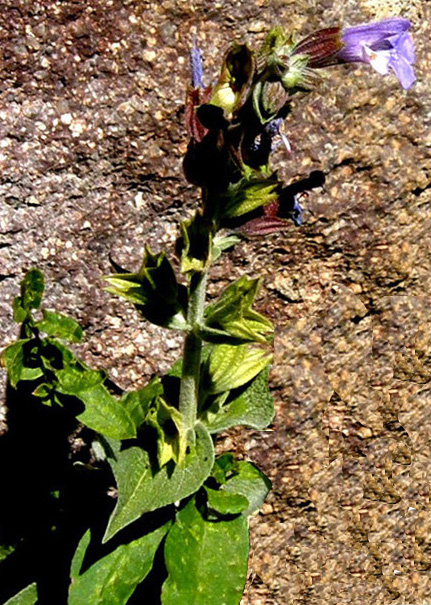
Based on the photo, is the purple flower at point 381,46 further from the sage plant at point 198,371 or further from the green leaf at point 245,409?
the green leaf at point 245,409

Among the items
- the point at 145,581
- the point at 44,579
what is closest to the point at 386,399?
the point at 145,581

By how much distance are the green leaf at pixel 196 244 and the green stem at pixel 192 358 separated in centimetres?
7

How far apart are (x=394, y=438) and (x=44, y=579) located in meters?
0.99

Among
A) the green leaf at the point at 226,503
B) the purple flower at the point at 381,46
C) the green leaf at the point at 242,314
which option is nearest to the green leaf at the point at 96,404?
the green leaf at the point at 226,503

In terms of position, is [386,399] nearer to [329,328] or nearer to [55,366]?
[329,328]

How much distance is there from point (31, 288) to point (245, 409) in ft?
1.79

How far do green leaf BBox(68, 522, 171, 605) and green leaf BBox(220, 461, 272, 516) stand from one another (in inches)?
9.1

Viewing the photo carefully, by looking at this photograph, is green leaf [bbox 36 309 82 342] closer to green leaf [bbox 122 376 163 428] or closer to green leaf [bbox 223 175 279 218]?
green leaf [bbox 122 376 163 428]

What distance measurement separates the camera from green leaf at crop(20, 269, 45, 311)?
2072mm

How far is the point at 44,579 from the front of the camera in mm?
2438

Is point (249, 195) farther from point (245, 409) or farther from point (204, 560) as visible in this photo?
point (204, 560)

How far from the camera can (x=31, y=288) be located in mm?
2076

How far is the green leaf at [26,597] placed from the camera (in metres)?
2.38

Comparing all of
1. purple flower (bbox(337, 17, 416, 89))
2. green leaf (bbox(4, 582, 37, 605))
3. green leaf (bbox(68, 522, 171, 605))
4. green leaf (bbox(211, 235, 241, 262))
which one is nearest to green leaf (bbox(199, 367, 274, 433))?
green leaf (bbox(68, 522, 171, 605))
